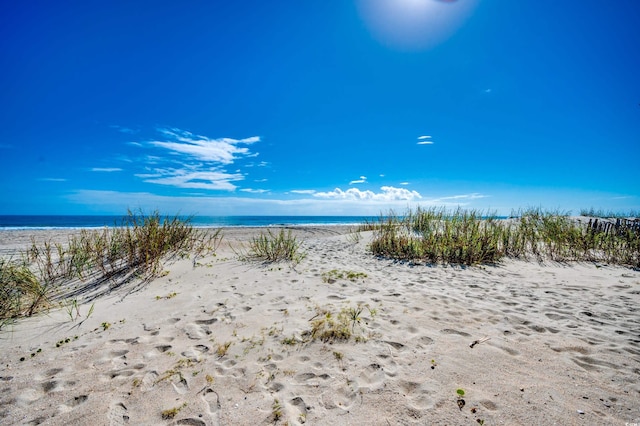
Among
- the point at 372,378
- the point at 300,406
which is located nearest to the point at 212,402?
the point at 300,406

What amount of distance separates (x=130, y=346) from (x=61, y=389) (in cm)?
74

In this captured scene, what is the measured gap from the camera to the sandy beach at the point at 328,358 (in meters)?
2.18

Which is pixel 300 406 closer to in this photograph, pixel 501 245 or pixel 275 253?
pixel 275 253

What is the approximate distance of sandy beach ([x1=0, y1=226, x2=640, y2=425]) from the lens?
2176mm

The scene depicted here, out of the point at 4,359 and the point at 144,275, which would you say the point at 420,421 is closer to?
the point at 4,359

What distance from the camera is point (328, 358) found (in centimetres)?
288

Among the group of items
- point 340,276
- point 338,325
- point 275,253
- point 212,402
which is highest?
point 275,253

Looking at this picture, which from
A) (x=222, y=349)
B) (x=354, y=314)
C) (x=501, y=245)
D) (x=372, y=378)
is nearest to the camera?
(x=372, y=378)

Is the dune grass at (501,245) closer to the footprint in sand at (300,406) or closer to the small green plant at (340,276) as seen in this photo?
the small green plant at (340,276)

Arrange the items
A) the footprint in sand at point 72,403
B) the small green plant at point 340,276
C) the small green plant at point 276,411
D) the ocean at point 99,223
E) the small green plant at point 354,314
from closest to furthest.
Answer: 1. the small green plant at point 276,411
2. the footprint in sand at point 72,403
3. the small green plant at point 354,314
4. the small green plant at point 340,276
5. the ocean at point 99,223

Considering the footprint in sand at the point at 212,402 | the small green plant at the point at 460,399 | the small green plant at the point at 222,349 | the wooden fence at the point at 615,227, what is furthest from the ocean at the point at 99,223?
the wooden fence at the point at 615,227

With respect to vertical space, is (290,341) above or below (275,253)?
below

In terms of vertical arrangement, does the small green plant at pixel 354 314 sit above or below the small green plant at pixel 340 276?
below

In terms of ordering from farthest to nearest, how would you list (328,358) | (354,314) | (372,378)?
(354,314) → (328,358) → (372,378)
